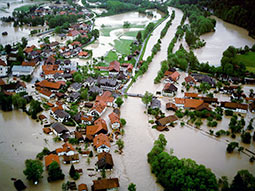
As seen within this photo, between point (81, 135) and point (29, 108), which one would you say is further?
point (29, 108)

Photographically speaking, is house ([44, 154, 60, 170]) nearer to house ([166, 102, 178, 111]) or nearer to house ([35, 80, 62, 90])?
house ([35, 80, 62, 90])

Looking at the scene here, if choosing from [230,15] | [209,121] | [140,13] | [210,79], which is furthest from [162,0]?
[209,121]

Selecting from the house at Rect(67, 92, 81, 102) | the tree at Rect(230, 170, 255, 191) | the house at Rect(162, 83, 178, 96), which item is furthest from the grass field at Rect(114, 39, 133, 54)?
the tree at Rect(230, 170, 255, 191)

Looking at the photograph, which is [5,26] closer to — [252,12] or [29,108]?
[29,108]

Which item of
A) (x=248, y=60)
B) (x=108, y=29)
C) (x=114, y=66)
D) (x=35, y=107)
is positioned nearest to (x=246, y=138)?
(x=114, y=66)

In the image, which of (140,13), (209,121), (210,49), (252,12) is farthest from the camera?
(140,13)

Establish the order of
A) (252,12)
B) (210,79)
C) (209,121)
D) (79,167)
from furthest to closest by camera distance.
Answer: (252,12), (210,79), (209,121), (79,167)

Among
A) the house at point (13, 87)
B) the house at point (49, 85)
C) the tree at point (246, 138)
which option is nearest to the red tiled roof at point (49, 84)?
the house at point (49, 85)
